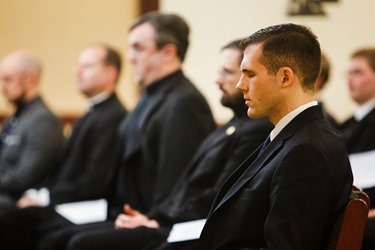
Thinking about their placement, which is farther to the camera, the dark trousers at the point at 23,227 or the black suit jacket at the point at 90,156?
the black suit jacket at the point at 90,156

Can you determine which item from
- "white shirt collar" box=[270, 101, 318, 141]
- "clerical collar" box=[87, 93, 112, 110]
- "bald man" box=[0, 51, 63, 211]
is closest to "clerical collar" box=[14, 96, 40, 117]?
"bald man" box=[0, 51, 63, 211]

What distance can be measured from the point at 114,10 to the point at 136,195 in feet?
8.74

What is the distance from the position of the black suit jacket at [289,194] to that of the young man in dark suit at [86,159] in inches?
66.8

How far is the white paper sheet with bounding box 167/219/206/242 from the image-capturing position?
265 cm

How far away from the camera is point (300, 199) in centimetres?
192

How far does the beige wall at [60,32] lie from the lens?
591 cm

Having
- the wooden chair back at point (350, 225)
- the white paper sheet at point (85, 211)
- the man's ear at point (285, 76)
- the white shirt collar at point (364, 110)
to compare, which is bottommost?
the white paper sheet at point (85, 211)

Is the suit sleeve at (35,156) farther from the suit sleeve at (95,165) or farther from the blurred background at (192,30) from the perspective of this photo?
the blurred background at (192,30)

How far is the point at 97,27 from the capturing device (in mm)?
5938

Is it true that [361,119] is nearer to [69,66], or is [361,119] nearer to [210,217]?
[210,217]

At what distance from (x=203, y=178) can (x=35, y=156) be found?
1.48m

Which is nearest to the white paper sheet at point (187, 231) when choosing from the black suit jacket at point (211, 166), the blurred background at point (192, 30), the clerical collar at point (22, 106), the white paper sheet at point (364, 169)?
the black suit jacket at point (211, 166)

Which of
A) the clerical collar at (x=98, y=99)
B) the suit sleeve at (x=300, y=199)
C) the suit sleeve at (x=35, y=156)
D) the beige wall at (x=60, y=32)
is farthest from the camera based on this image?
the beige wall at (x=60, y=32)

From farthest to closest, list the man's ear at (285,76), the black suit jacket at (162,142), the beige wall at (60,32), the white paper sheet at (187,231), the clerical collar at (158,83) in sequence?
the beige wall at (60,32) < the clerical collar at (158,83) < the black suit jacket at (162,142) < the white paper sheet at (187,231) < the man's ear at (285,76)
